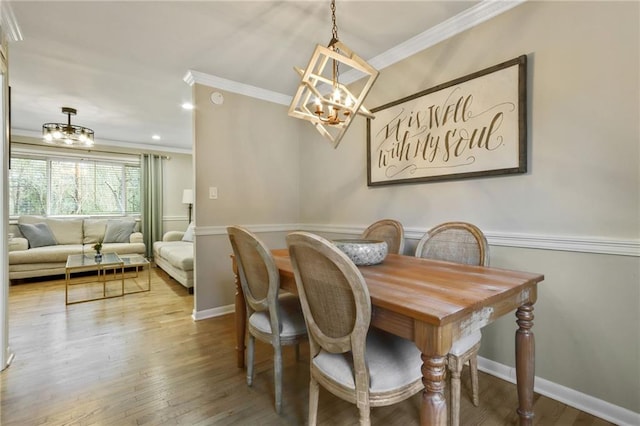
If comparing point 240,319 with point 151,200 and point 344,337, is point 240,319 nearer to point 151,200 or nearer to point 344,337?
point 344,337

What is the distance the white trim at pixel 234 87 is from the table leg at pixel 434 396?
9.76 feet

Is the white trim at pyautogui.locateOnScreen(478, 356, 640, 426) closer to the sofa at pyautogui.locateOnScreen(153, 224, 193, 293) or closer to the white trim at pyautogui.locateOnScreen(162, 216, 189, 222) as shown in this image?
the sofa at pyautogui.locateOnScreen(153, 224, 193, 293)

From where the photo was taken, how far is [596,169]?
1477mm

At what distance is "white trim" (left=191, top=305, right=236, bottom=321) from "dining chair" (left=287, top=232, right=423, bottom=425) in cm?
201

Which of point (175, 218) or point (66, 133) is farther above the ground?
point (66, 133)

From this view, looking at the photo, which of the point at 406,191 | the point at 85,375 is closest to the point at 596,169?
the point at 406,191

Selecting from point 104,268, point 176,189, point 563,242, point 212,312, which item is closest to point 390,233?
Result: point 563,242

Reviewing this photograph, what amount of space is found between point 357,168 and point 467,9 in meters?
1.43

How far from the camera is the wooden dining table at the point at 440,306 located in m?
0.89

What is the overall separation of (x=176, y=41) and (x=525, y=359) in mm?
2998

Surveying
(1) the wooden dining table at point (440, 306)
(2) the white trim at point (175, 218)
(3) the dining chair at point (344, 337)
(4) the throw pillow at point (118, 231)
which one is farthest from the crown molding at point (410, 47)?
(2) the white trim at point (175, 218)

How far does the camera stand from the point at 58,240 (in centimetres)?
483

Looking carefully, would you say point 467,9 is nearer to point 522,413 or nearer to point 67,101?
point 522,413

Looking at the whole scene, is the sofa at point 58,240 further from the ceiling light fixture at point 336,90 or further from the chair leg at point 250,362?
the ceiling light fixture at point 336,90
